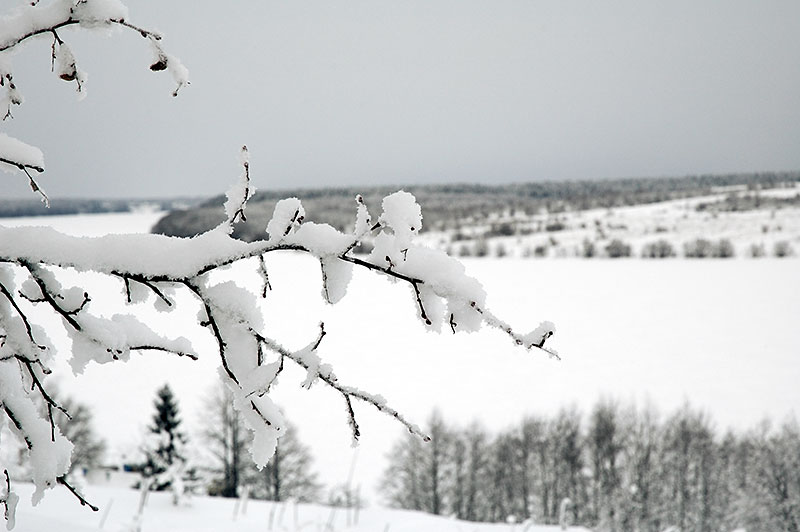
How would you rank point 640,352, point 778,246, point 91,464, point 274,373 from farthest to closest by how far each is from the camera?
1. point 778,246
2. point 640,352
3. point 91,464
4. point 274,373

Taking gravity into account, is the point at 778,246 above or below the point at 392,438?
above

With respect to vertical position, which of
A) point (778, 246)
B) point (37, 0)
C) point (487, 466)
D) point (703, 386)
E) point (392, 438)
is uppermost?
point (37, 0)

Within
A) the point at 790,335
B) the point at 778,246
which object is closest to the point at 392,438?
the point at 790,335

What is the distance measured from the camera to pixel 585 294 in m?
62.0

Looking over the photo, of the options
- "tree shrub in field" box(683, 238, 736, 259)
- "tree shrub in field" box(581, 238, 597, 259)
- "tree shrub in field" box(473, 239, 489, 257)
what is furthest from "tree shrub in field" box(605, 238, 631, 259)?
"tree shrub in field" box(473, 239, 489, 257)

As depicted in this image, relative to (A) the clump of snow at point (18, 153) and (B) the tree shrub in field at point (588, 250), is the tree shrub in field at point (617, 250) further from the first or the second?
(A) the clump of snow at point (18, 153)

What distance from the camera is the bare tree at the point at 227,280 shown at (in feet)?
3.59

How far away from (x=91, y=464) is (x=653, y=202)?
357ft

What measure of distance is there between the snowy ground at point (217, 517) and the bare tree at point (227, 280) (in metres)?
2.70

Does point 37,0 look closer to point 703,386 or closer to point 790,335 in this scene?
point 703,386

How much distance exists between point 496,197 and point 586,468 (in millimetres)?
120447

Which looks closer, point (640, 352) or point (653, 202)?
point (640, 352)

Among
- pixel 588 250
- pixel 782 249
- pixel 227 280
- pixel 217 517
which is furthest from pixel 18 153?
pixel 782 249

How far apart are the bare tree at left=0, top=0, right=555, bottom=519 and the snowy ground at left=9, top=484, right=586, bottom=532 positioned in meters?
2.70
